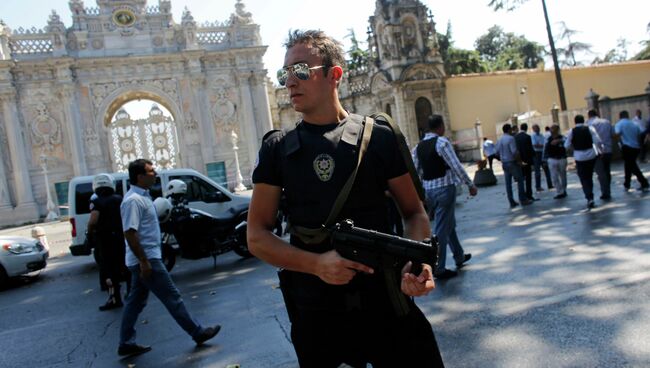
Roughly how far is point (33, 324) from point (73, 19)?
25.5 metres

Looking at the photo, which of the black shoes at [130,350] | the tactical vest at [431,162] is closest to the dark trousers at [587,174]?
the tactical vest at [431,162]

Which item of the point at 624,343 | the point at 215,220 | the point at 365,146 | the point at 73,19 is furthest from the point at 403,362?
the point at 73,19

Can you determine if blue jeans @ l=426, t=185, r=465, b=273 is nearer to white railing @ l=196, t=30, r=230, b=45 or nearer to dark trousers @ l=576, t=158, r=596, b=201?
dark trousers @ l=576, t=158, r=596, b=201

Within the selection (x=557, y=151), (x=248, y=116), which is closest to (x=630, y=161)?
(x=557, y=151)

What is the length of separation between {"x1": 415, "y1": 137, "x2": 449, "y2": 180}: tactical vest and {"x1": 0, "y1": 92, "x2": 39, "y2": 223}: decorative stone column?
25.2 meters

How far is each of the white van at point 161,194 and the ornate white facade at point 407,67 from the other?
58.5 feet

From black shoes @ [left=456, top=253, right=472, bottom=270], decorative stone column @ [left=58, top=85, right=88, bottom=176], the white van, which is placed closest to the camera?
black shoes @ [left=456, top=253, right=472, bottom=270]

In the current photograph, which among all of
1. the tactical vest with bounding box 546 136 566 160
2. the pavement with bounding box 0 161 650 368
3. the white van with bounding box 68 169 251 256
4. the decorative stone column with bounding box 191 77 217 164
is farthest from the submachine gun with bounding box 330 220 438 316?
the decorative stone column with bounding box 191 77 217 164

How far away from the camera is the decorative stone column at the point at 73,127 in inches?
1074

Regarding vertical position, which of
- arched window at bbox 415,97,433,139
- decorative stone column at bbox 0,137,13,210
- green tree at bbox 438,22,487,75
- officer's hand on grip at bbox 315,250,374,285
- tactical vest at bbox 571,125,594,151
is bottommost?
officer's hand on grip at bbox 315,250,374,285

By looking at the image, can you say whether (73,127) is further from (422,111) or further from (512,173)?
(512,173)

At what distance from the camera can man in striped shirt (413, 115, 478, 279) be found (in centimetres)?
637

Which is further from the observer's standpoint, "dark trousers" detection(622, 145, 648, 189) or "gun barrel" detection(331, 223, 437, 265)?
"dark trousers" detection(622, 145, 648, 189)

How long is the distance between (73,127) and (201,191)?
19309mm
